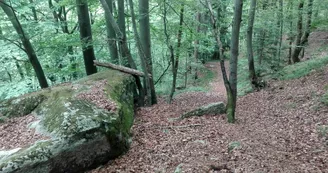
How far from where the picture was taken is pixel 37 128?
17.6 feet

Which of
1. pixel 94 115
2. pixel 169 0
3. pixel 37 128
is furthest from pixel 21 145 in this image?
pixel 169 0

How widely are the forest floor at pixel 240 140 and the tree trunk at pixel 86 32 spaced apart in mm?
3333

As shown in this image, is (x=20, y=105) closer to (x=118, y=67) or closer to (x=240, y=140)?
(x=118, y=67)

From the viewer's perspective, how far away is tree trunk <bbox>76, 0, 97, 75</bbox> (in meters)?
9.99

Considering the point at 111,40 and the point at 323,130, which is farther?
the point at 111,40

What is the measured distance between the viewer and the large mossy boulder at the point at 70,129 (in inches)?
175

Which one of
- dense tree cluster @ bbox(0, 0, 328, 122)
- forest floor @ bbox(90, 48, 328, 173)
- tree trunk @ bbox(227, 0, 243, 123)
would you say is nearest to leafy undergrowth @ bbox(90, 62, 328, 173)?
forest floor @ bbox(90, 48, 328, 173)

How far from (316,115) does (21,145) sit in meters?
7.54

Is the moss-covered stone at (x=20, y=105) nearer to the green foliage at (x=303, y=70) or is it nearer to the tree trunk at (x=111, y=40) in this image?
the tree trunk at (x=111, y=40)

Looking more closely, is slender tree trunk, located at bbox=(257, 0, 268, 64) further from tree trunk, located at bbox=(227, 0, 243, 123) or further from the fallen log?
the fallen log

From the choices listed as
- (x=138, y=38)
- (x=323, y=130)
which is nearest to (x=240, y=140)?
(x=323, y=130)

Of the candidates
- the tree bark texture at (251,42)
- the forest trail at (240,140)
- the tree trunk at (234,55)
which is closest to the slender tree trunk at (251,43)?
the tree bark texture at (251,42)

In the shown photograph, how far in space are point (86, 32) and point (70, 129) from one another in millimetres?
6478

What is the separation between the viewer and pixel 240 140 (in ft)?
20.0
